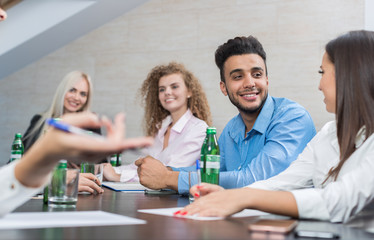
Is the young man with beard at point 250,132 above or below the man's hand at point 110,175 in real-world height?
above

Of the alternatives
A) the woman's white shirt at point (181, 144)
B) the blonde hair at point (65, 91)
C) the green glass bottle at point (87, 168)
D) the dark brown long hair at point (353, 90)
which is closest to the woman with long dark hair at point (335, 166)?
the dark brown long hair at point (353, 90)

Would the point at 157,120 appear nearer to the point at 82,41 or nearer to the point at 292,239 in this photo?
the point at 82,41

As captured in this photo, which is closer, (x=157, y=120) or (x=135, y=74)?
(x=157, y=120)

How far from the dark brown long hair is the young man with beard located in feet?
1.57

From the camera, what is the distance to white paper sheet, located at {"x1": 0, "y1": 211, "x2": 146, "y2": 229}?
2.30ft

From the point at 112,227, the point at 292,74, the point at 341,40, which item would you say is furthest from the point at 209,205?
the point at 292,74

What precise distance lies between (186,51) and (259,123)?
1627mm

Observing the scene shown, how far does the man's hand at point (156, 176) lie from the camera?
1506mm

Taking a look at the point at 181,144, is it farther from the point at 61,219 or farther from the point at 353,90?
the point at 61,219

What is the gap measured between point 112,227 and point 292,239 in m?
0.30

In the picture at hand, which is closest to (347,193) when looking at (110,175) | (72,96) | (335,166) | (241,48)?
(335,166)

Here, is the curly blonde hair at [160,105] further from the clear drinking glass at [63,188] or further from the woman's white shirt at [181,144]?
the clear drinking glass at [63,188]

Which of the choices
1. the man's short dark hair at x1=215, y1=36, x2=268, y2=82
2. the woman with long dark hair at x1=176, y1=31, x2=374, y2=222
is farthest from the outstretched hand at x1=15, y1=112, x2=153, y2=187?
the man's short dark hair at x1=215, y1=36, x2=268, y2=82

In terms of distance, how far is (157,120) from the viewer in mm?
2693
